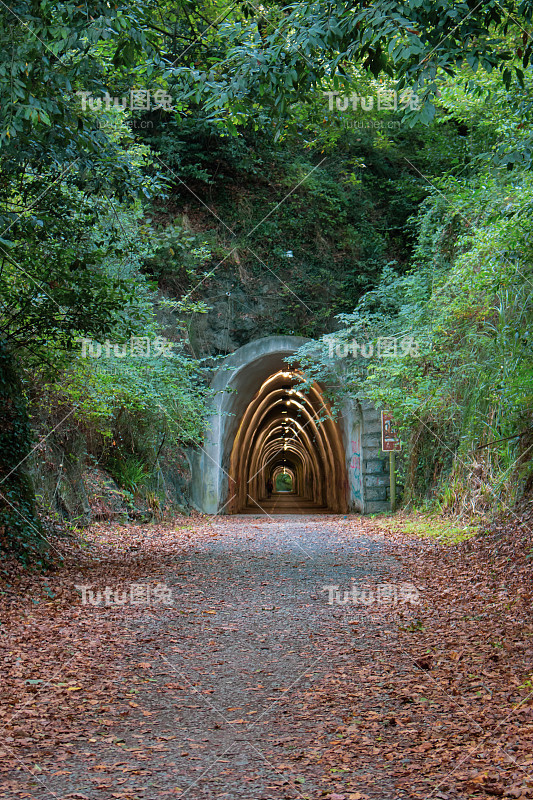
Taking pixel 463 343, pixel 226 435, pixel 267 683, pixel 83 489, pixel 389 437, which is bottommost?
pixel 267 683

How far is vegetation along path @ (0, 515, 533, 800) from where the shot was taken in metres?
3.00

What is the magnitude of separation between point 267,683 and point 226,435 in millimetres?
15184

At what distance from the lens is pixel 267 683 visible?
13.9 ft

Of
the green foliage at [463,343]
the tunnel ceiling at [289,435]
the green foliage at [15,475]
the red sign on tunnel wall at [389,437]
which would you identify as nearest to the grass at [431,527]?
the green foliage at [463,343]

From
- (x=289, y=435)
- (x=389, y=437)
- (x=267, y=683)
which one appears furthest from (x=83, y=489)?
(x=289, y=435)

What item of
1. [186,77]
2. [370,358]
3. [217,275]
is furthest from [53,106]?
[217,275]

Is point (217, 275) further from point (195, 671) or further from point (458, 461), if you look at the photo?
point (195, 671)

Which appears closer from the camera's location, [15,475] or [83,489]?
[15,475]

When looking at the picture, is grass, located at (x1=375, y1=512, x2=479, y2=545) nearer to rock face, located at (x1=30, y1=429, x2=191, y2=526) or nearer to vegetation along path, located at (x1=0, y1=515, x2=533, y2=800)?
vegetation along path, located at (x1=0, y1=515, x2=533, y2=800)

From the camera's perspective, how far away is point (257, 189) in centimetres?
1781

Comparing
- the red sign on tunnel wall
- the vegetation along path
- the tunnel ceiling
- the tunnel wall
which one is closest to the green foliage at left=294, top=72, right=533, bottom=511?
the red sign on tunnel wall

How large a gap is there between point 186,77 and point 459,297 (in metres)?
6.26

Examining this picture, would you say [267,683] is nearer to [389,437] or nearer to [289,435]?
[389,437]

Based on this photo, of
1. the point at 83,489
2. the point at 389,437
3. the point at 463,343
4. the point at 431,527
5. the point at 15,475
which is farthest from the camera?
the point at 389,437
